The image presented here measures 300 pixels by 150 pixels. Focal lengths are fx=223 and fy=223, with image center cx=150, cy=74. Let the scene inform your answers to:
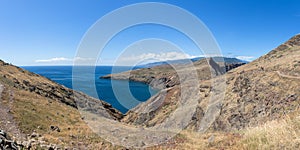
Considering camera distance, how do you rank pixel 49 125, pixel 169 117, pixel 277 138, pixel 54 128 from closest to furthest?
pixel 277 138 < pixel 54 128 < pixel 49 125 < pixel 169 117

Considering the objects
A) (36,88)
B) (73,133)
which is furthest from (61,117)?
(36,88)

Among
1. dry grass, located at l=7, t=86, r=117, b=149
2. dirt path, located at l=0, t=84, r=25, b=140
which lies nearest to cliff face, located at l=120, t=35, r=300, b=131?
dry grass, located at l=7, t=86, r=117, b=149

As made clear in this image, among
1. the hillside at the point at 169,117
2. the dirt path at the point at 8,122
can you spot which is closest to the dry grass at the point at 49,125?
the hillside at the point at 169,117

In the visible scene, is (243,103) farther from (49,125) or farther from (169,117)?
(49,125)

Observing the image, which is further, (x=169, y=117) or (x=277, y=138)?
(x=169, y=117)

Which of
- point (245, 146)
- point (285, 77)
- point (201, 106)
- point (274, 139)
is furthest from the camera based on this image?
point (201, 106)

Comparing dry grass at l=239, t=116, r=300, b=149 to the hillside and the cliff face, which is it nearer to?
the hillside

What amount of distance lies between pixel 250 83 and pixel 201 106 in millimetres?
12069

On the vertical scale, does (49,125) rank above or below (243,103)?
below

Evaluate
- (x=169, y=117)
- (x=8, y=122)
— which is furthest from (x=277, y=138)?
(x=169, y=117)

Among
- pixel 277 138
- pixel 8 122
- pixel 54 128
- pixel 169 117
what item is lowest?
→ pixel 277 138

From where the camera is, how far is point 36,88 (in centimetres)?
3894

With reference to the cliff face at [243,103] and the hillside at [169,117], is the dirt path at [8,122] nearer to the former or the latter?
the hillside at [169,117]

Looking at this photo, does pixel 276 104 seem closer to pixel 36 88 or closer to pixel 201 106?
pixel 201 106
